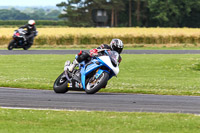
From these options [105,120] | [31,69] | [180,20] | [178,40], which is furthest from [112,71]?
[180,20]

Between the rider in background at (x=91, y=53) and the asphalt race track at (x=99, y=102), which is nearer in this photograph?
the asphalt race track at (x=99, y=102)

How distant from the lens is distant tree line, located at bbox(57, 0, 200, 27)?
89312 millimetres

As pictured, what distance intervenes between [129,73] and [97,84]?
33.1 ft

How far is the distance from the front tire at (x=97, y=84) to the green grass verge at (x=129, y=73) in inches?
86.6

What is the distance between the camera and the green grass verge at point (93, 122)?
7.64 metres

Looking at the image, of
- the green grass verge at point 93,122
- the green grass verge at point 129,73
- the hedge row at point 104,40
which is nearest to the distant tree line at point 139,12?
the hedge row at point 104,40

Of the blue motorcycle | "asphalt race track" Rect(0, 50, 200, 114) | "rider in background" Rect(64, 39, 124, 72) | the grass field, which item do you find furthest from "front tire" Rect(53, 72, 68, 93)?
the grass field

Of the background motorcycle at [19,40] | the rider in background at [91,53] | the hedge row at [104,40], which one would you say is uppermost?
the rider in background at [91,53]

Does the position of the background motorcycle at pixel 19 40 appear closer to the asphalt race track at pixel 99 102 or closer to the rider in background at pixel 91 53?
the asphalt race track at pixel 99 102

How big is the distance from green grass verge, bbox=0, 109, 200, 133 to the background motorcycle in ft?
77.2

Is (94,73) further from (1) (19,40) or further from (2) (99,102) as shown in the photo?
(1) (19,40)

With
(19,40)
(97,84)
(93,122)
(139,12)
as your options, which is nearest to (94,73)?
(97,84)

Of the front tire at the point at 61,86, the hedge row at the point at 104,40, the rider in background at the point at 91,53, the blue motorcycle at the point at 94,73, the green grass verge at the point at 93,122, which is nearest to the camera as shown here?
the green grass verge at the point at 93,122

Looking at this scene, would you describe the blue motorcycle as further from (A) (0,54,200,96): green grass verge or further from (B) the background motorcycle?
(B) the background motorcycle
